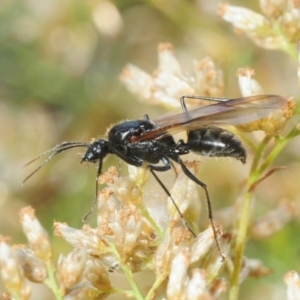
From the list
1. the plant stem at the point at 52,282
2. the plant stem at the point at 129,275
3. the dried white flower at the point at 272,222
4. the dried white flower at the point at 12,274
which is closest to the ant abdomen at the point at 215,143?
the dried white flower at the point at 272,222

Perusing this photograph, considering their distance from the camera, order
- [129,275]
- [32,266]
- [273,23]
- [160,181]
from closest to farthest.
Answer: [129,275], [32,266], [160,181], [273,23]

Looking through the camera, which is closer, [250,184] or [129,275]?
[129,275]

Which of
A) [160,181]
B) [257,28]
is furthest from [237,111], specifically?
[257,28]

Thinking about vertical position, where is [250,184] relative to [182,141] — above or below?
below

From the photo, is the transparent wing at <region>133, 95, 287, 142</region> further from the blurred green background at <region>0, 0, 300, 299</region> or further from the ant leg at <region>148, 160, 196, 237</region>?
the blurred green background at <region>0, 0, 300, 299</region>

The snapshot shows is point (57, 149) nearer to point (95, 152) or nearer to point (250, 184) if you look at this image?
point (95, 152)

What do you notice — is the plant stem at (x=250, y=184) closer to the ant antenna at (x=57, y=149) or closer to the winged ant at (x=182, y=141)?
the winged ant at (x=182, y=141)

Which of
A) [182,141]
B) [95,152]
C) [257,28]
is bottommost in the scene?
[95,152]

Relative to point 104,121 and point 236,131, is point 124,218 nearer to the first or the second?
point 236,131
